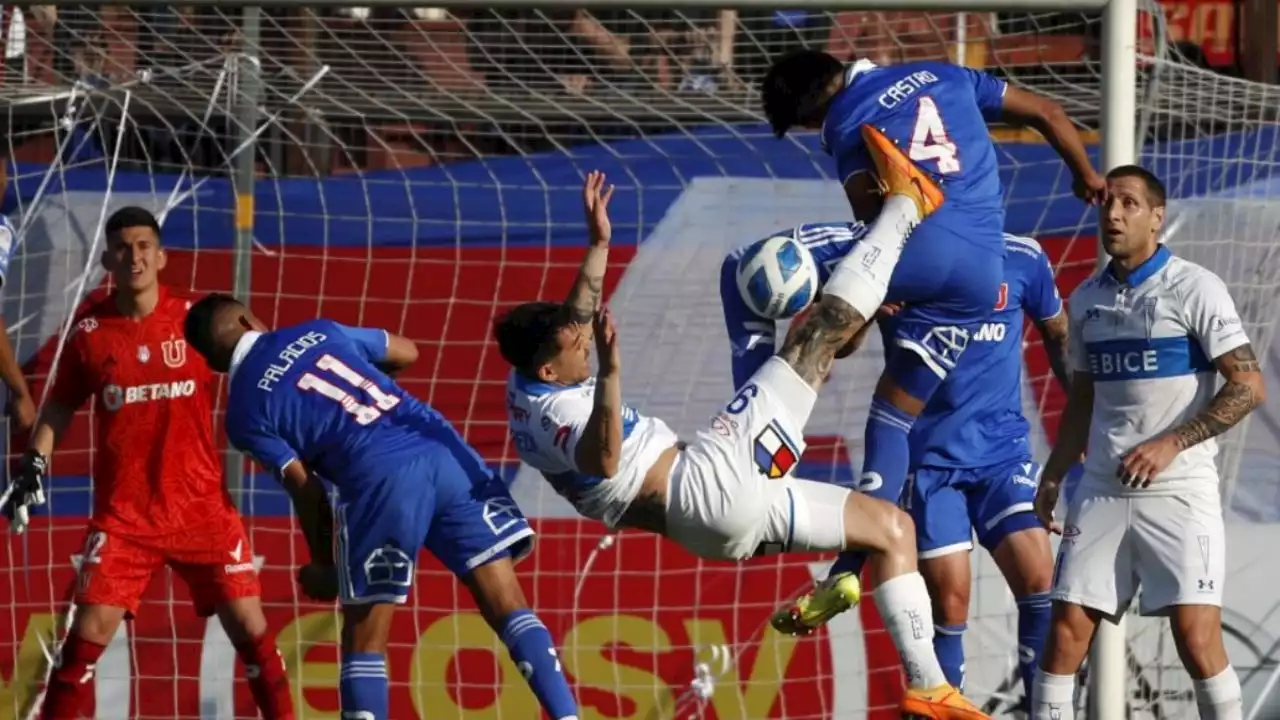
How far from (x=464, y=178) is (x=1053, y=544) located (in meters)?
2.92

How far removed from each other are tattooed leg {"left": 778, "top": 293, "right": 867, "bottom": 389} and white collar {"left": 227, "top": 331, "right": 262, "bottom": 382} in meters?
1.84

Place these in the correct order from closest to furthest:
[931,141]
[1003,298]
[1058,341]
A: [931,141] → [1003,298] → [1058,341]

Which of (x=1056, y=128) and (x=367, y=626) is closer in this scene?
(x=1056, y=128)

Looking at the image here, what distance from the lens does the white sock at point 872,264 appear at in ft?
19.6

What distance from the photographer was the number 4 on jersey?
6273 millimetres

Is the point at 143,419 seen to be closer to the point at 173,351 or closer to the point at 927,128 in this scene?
the point at 173,351

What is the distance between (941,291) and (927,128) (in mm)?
491

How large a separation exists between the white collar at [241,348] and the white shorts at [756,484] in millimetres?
1591

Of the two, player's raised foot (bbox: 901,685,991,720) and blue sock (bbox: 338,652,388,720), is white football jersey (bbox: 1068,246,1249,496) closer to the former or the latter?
player's raised foot (bbox: 901,685,991,720)

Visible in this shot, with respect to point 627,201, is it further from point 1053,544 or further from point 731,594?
point 1053,544

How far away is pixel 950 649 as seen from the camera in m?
7.12

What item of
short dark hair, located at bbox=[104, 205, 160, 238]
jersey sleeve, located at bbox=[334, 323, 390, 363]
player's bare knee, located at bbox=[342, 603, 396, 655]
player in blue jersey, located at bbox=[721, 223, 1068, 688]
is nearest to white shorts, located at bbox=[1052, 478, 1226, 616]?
player in blue jersey, located at bbox=[721, 223, 1068, 688]

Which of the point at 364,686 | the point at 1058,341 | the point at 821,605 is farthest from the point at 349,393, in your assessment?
the point at 1058,341

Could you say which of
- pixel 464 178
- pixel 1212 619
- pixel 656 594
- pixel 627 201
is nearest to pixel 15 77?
pixel 464 178
